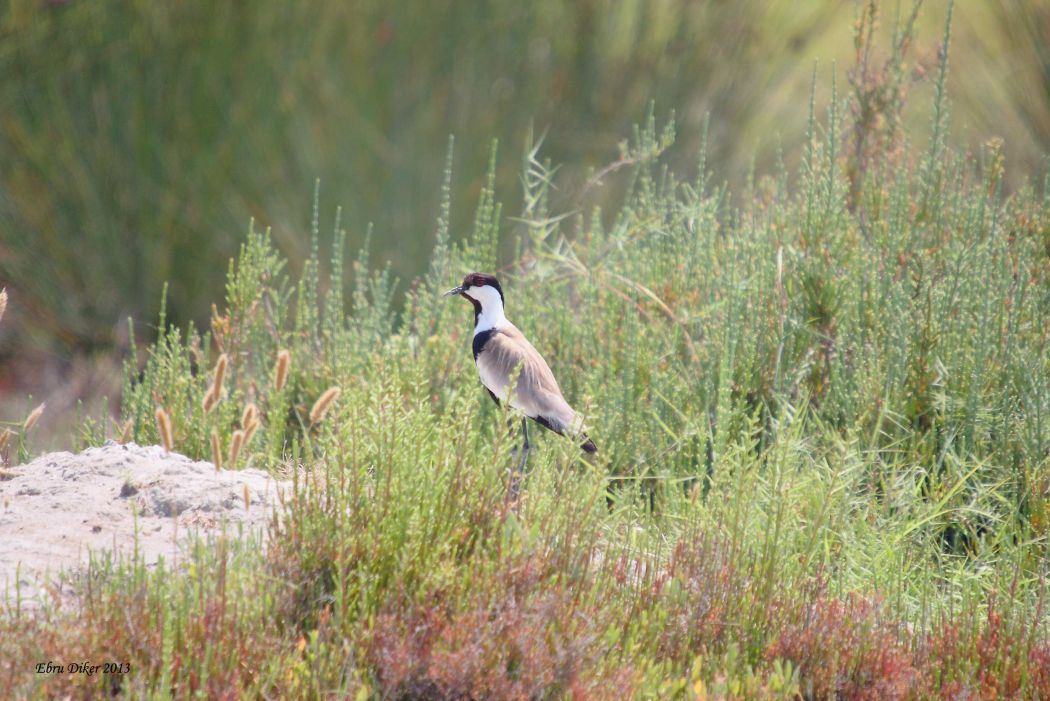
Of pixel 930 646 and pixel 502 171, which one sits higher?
pixel 502 171

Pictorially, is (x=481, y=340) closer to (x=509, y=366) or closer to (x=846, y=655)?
(x=509, y=366)

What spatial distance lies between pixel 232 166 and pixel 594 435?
4101 millimetres

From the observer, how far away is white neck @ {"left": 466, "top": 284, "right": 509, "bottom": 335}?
4.34 metres

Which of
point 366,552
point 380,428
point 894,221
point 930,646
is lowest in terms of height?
point 930,646

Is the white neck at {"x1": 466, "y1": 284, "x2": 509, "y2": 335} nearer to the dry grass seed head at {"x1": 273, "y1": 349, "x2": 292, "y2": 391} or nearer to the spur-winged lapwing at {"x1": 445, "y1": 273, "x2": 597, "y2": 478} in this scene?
the spur-winged lapwing at {"x1": 445, "y1": 273, "x2": 597, "y2": 478}

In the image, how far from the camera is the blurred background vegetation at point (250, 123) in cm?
734

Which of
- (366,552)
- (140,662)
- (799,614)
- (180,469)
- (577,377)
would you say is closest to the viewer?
(140,662)

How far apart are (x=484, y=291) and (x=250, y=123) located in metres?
3.69

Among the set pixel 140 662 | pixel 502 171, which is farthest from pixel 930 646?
pixel 502 171

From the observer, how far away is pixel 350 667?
2.49m

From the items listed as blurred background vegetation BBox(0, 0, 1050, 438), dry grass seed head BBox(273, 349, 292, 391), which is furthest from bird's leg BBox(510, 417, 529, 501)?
blurred background vegetation BBox(0, 0, 1050, 438)

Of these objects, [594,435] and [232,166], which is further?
[232,166]

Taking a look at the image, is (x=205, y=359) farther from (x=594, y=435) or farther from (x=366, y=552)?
(x=366, y=552)

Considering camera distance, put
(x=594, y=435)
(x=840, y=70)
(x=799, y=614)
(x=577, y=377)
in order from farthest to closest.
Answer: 1. (x=840, y=70)
2. (x=577, y=377)
3. (x=594, y=435)
4. (x=799, y=614)
